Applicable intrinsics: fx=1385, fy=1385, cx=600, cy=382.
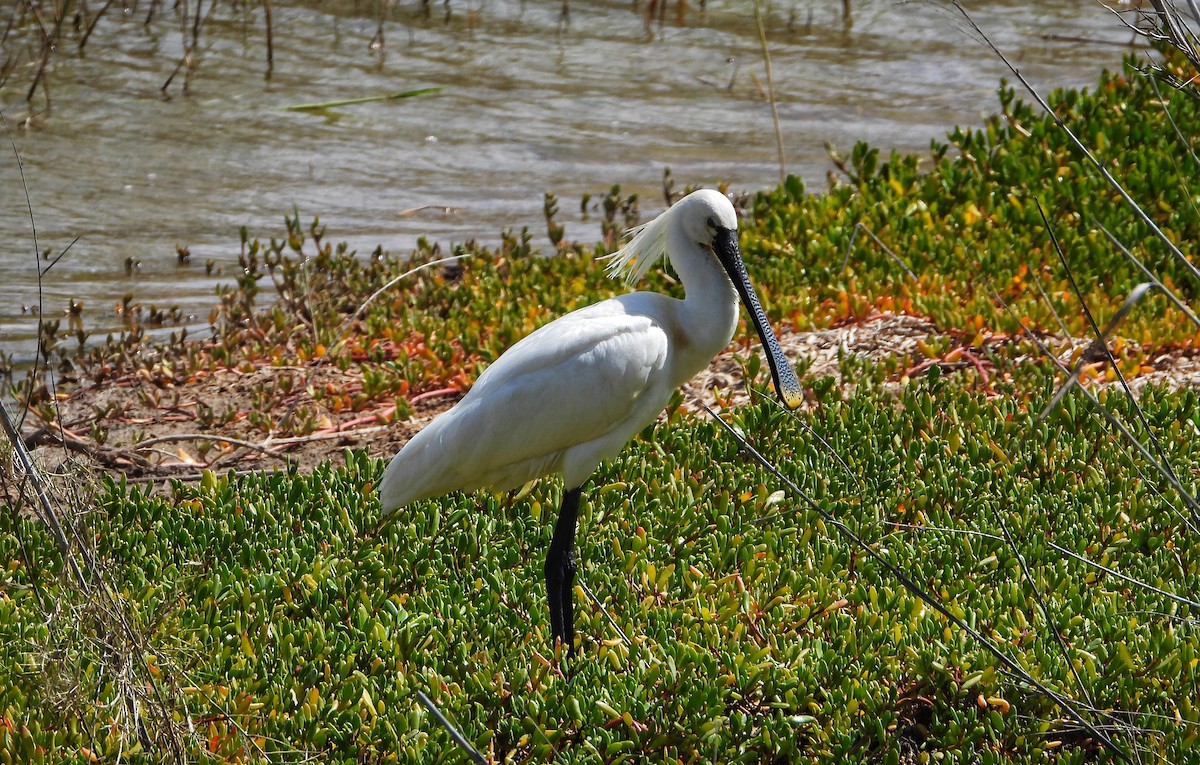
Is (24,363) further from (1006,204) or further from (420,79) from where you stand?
(420,79)

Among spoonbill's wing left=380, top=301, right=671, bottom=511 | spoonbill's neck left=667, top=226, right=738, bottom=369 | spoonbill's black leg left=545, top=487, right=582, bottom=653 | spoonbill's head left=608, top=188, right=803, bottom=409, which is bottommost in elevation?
spoonbill's black leg left=545, top=487, right=582, bottom=653

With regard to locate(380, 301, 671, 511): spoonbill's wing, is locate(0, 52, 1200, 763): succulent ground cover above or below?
below

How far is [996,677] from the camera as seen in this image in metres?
3.77

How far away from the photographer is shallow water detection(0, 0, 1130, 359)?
963 centimetres

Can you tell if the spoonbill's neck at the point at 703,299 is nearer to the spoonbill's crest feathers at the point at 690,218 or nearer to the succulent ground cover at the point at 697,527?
the spoonbill's crest feathers at the point at 690,218

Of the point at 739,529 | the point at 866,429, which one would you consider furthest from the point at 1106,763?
the point at 866,429

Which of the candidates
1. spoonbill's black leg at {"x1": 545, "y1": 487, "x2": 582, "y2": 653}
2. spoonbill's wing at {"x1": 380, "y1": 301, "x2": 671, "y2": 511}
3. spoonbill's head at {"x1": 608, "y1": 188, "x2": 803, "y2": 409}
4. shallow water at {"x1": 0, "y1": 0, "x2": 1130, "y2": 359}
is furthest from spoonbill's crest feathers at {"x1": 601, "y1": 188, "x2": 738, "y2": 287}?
shallow water at {"x1": 0, "y1": 0, "x2": 1130, "y2": 359}

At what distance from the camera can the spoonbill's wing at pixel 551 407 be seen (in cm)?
438

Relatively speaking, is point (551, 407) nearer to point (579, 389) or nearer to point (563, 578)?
point (579, 389)

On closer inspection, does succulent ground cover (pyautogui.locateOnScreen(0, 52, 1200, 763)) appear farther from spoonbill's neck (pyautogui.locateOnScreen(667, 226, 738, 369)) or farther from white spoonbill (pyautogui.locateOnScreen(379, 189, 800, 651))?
spoonbill's neck (pyautogui.locateOnScreen(667, 226, 738, 369))

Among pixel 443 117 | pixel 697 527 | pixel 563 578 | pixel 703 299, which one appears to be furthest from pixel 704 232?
pixel 443 117

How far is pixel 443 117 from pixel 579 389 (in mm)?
8146

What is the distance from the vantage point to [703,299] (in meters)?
4.59

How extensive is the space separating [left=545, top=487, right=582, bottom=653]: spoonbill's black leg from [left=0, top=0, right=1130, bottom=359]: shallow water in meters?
4.17
